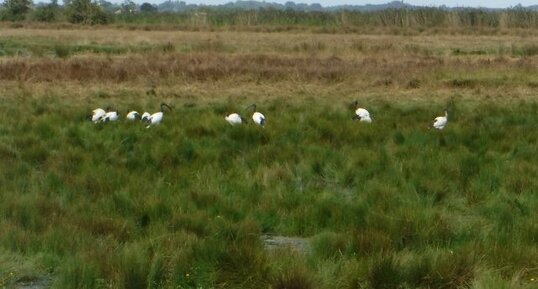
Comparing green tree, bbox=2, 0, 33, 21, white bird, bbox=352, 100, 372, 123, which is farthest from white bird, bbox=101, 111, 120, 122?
green tree, bbox=2, 0, 33, 21

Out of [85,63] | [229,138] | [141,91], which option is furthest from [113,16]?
[229,138]

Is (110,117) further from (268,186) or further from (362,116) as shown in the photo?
(268,186)

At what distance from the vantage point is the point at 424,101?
17.6m

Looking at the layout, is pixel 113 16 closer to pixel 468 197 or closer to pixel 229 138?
pixel 229 138

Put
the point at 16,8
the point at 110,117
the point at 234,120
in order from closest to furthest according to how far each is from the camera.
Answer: the point at 234,120, the point at 110,117, the point at 16,8

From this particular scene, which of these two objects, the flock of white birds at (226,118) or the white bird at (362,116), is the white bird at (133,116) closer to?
the flock of white birds at (226,118)

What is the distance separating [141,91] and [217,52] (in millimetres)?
9250

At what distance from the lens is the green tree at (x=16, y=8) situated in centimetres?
6363

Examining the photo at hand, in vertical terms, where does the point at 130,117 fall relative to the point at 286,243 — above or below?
below

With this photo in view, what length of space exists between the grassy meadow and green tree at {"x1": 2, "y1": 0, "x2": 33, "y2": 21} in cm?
4605

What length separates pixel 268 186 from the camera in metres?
9.32

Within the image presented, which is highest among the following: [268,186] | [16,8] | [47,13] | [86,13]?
[268,186]

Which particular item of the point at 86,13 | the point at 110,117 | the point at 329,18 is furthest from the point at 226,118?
the point at 86,13

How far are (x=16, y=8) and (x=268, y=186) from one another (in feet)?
195
